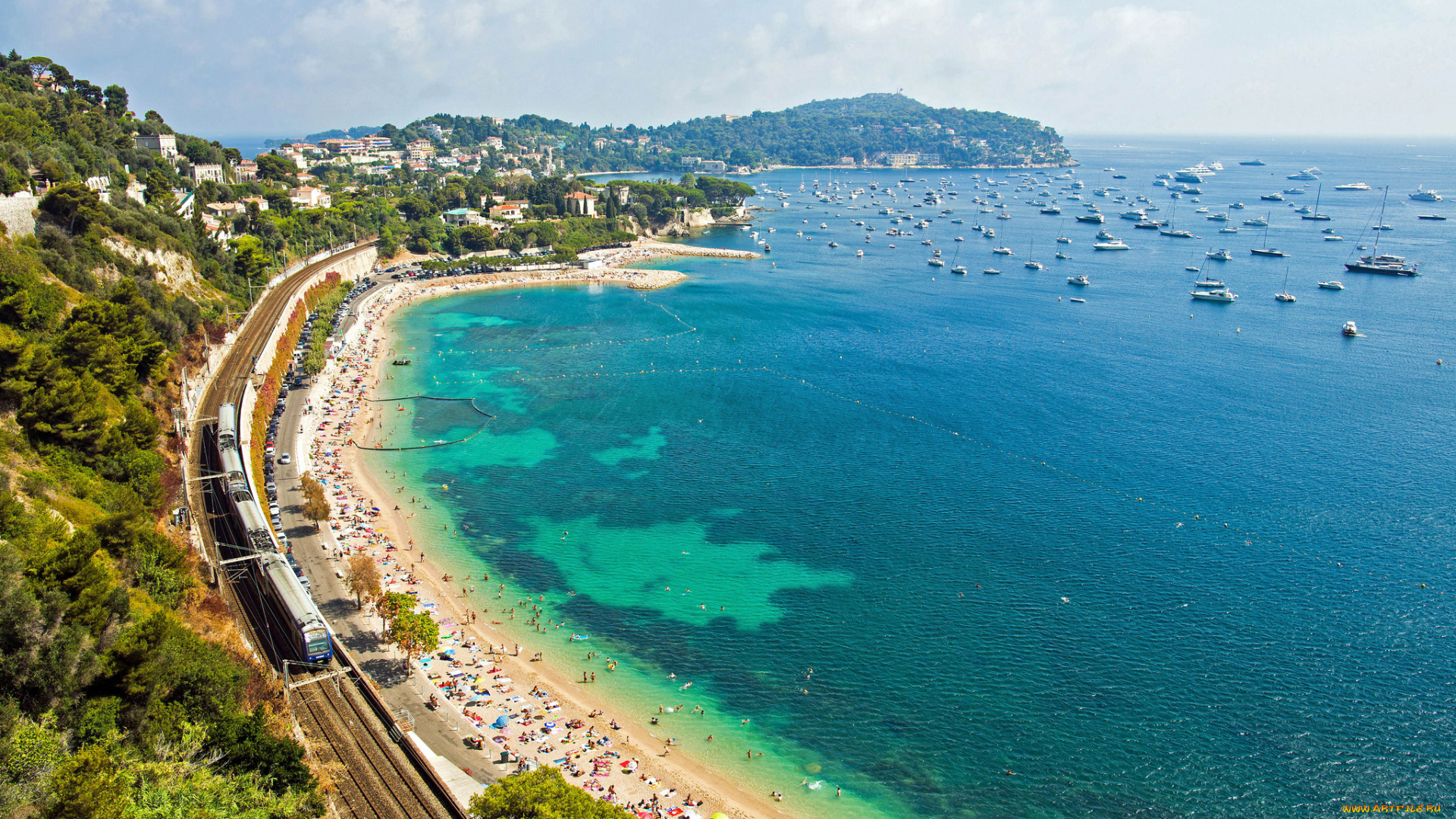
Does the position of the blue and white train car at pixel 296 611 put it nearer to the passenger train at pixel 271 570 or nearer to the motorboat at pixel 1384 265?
the passenger train at pixel 271 570

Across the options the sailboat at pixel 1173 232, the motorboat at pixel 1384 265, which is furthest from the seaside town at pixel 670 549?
the sailboat at pixel 1173 232

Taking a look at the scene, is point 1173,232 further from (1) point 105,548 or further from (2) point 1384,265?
(1) point 105,548

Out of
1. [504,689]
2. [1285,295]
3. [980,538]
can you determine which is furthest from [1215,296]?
[504,689]

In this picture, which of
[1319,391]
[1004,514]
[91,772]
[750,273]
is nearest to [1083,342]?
[1319,391]

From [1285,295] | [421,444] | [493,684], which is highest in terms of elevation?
[421,444]

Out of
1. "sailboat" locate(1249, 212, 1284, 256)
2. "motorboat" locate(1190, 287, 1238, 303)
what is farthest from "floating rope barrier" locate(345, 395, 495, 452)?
"sailboat" locate(1249, 212, 1284, 256)

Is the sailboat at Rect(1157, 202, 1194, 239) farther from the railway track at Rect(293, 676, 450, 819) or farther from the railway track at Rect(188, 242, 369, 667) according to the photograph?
the railway track at Rect(293, 676, 450, 819)
